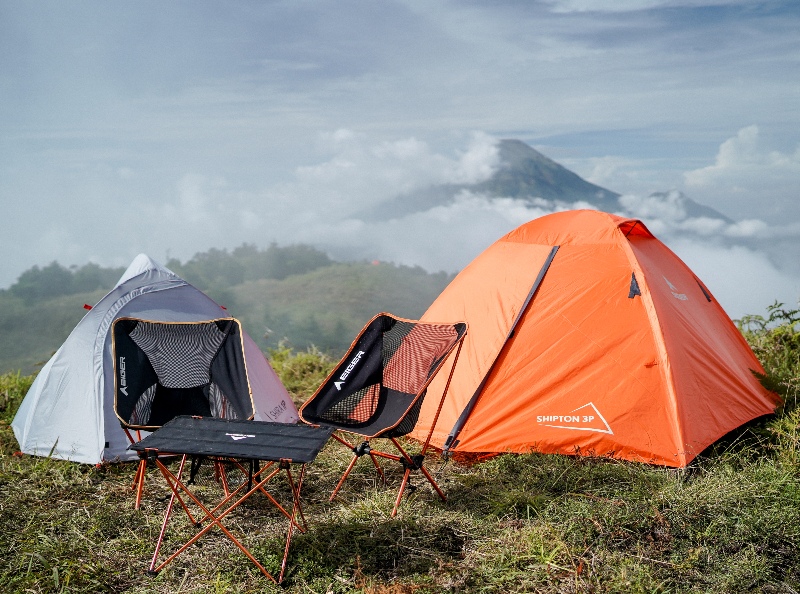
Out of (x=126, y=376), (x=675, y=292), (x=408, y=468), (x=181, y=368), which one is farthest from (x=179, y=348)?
(x=675, y=292)

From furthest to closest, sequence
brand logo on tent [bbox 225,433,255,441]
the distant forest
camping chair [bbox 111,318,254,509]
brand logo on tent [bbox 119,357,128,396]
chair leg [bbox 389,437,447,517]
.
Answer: the distant forest
camping chair [bbox 111,318,254,509]
brand logo on tent [bbox 119,357,128,396]
chair leg [bbox 389,437,447,517]
brand logo on tent [bbox 225,433,255,441]

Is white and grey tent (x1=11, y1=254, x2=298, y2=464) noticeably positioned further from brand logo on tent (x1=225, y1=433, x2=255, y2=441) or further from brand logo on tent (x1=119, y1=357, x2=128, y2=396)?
brand logo on tent (x1=225, y1=433, x2=255, y2=441)

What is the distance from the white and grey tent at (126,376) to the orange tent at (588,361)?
1271mm

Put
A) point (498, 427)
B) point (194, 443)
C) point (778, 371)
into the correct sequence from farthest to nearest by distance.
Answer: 1. point (778, 371)
2. point (498, 427)
3. point (194, 443)

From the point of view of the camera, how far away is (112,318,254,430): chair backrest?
15.1ft

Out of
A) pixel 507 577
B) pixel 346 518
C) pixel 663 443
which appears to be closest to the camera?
pixel 507 577

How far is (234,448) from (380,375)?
60.2 inches

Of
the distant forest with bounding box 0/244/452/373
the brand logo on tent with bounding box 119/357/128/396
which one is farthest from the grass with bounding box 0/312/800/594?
the distant forest with bounding box 0/244/452/373

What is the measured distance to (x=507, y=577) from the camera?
3.18 m

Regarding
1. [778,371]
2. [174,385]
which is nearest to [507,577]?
[174,385]

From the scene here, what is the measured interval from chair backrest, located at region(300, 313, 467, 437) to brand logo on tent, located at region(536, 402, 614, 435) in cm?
81

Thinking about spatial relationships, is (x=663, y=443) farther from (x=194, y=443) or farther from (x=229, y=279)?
(x=229, y=279)

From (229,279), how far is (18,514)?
27.1 metres

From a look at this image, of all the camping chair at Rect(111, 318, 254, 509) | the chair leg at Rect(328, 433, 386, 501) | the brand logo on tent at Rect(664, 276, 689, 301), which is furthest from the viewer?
the brand logo on tent at Rect(664, 276, 689, 301)
